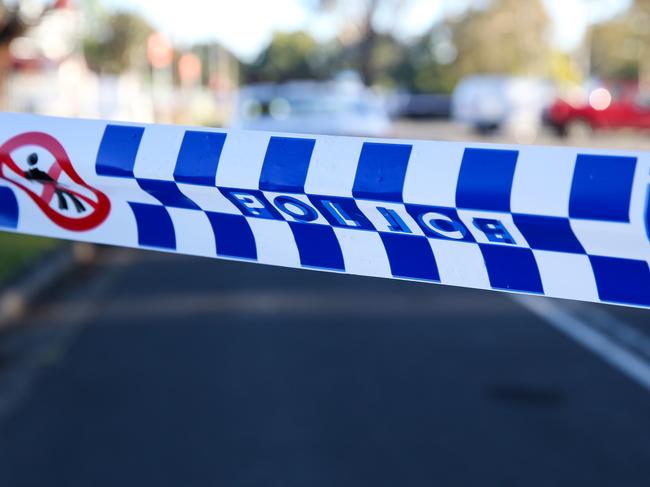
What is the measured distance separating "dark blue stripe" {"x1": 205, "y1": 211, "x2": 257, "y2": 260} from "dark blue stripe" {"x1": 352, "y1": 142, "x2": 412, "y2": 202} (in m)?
0.38

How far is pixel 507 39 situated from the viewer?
69.6 metres

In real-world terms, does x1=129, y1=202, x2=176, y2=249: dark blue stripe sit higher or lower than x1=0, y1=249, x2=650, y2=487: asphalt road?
higher

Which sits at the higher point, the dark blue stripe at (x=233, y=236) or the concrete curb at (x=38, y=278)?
the dark blue stripe at (x=233, y=236)

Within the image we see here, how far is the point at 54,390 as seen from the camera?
704 cm

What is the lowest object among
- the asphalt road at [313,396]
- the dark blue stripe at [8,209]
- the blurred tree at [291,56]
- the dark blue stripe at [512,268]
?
the blurred tree at [291,56]

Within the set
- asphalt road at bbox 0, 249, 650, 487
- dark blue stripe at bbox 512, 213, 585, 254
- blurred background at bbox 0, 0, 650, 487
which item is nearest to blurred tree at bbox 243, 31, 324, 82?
blurred background at bbox 0, 0, 650, 487

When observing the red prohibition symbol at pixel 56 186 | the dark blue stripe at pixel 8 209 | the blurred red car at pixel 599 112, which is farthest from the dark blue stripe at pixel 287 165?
the blurred red car at pixel 599 112

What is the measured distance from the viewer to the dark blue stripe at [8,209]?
2.89 m

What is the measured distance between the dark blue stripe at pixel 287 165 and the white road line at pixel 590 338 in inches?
199

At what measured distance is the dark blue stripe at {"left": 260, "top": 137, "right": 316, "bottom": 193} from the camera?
247cm

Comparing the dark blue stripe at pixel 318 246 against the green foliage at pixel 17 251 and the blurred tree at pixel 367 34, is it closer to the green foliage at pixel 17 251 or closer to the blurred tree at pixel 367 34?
the green foliage at pixel 17 251

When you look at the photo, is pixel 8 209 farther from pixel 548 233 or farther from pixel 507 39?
pixel 507 39

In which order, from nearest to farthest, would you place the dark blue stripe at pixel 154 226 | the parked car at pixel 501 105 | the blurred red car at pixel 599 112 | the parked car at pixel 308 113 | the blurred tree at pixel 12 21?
the dark blue stripe at pixel 154 226 < the blurred tree at pixel 12 21 < the parked car at pixel 308 113 < the blurred red car at pixel 599 112 < the parked car at pixel 501 105

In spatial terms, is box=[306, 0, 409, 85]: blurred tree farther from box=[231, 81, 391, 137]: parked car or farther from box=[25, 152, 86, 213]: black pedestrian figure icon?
box=[25, 152, 86, 213]: black pedestrian figure icon
